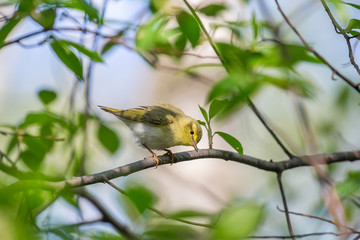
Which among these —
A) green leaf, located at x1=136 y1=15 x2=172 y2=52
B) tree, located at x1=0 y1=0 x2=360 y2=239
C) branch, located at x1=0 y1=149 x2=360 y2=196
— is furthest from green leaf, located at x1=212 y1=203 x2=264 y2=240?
green leaf, located at x1=136 y1=15 x2=172 y2=52

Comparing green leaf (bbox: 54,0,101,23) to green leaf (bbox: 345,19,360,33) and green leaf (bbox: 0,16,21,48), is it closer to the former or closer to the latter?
green leaf (bbox: 0,16,21,48)

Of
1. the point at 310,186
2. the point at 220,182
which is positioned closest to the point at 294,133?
the point at 310,186

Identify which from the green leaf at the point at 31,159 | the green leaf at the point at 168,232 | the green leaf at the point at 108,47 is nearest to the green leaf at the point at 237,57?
the green leaf at the point at 168,232

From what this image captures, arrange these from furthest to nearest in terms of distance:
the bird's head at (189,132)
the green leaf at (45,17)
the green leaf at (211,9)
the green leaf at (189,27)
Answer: the bird's head at (189,132)
the green leaf at (211,9)
the green leaf at (189,27)
the green leaf at (45,17)

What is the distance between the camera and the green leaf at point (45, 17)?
165 cm

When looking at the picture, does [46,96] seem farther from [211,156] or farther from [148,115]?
[148,115]

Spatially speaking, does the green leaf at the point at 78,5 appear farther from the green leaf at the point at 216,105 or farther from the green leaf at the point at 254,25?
the green leaf at the point at 254,25

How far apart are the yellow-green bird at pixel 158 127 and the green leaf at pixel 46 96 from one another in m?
1.14

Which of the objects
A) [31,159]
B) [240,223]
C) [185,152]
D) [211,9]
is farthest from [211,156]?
[240,223]

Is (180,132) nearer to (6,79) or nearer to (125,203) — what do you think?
(125,203)

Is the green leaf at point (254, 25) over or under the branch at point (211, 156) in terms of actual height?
over

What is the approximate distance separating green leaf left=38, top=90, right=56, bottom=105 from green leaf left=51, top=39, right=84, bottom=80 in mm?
1102

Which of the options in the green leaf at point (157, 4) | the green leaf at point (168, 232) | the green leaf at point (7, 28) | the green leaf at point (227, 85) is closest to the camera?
the green leaf at point (168, 232)

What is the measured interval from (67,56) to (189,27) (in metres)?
0.59
